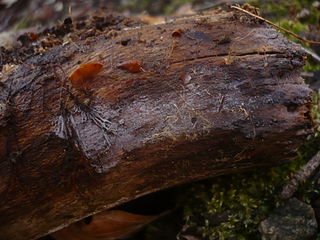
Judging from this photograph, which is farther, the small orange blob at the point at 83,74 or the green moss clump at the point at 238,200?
the green moss clump at the point at 238,200

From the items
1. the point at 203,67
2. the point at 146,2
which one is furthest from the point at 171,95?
the point at 146,2

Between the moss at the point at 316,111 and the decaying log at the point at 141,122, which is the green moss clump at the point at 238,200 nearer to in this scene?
the moss at the point at 316,111

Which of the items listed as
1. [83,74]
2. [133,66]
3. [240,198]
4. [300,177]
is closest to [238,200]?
[240,198]

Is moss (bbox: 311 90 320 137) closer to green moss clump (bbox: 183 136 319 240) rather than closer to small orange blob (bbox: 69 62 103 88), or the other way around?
green moss clump (bbox: 183 136 319 240)

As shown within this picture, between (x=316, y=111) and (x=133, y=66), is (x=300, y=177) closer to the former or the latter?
(x=316, y=111)

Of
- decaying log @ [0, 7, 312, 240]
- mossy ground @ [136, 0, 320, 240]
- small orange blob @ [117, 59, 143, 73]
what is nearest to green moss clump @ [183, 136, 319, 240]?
mossy ground @ [136, 0, 320, 240]

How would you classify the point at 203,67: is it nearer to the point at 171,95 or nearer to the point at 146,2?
the point at 171,95

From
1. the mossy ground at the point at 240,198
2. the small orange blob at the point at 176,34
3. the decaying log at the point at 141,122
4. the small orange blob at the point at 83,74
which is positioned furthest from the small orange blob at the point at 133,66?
the mossy ground at the point at 240,198
